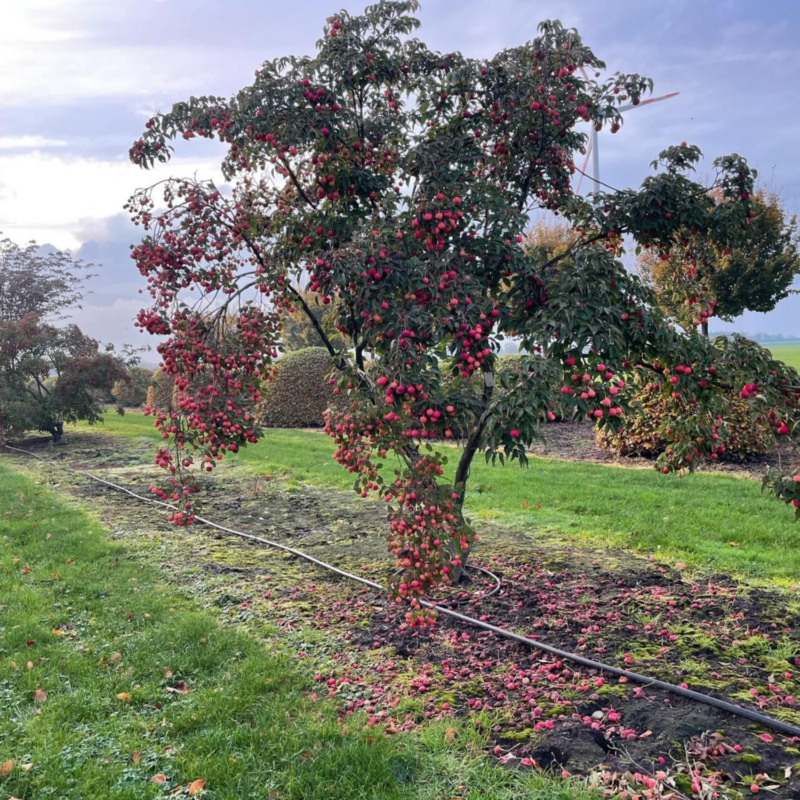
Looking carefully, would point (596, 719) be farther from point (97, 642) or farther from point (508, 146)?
point (508, 146)

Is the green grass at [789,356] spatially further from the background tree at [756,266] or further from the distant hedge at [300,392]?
the distant hedge at [300,392]

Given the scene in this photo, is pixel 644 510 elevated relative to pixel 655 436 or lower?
lower

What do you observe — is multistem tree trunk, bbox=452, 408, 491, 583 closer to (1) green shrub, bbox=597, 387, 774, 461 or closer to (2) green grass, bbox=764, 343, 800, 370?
(1) green shrub, bbox=597, 387, 774, 461

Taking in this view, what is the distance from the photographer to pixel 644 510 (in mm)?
6828

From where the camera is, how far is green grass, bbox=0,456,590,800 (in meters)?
2.72

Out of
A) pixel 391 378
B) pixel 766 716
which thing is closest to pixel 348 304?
pixel 391 378

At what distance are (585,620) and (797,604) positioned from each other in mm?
1519

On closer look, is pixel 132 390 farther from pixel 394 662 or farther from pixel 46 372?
pixel 394 662

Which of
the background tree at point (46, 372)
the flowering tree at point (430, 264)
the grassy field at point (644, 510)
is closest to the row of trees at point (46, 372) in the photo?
the background tree at point (46, 372)

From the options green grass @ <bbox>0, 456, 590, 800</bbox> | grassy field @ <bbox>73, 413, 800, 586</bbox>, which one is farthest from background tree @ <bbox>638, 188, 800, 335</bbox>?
green grass @ <bbox>0, 456, 590, 800</bbox>

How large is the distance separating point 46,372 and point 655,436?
13717mm

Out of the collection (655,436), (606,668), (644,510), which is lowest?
(606,668)

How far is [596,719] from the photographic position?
122 inches

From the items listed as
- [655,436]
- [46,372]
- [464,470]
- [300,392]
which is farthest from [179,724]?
[46,372]
